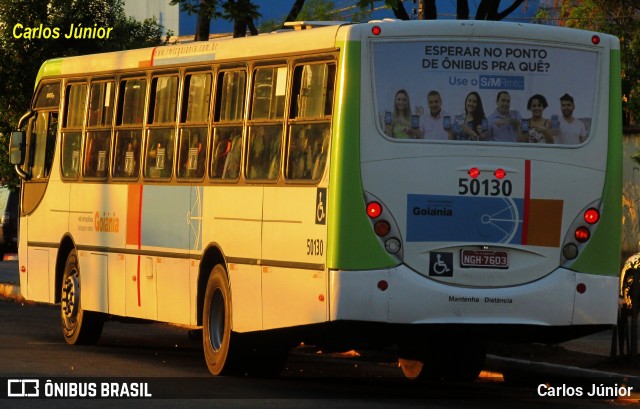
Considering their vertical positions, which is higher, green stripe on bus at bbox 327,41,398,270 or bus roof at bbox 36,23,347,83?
bus roof at bbox 36,23,347,83

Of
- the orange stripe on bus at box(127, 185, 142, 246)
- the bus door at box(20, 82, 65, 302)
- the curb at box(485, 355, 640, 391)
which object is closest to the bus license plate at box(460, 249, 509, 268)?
the curb at box(485, 355, 640, 391)

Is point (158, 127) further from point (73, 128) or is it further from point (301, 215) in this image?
point (301, 215)

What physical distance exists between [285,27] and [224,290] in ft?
9.55

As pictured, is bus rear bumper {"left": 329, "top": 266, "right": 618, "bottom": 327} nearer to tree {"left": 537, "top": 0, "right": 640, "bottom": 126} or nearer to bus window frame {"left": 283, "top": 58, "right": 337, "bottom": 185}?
bus window frame {"left": 283, "top": 58, "right": 337, "bottom": 185}

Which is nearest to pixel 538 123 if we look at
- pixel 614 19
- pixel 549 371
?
pixel 549 371

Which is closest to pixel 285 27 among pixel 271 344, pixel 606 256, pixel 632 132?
pixel 271 344

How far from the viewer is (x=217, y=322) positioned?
15.6 metres

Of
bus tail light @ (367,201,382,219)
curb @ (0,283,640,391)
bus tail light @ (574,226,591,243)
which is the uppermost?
bus tail light @ (367,201,382,219)

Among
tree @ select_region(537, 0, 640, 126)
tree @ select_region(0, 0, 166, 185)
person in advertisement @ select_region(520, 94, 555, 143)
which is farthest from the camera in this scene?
tree @ select_region(537, 0, 640, 126)

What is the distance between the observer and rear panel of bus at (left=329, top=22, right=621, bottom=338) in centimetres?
1320

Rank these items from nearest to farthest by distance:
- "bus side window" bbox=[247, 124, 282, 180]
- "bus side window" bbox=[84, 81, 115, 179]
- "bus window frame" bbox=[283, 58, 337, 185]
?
"bus window frame" bbox=[283, 58, 337, 185]
"bus side window" bbox=[247, 124, 282, 180]
"bus side window" bbox=[84, 81, 115, 179]

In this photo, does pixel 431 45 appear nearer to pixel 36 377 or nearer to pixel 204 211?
pixel 204 211

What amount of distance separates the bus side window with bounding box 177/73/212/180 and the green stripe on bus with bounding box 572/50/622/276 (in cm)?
401

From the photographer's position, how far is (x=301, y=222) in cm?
1381
